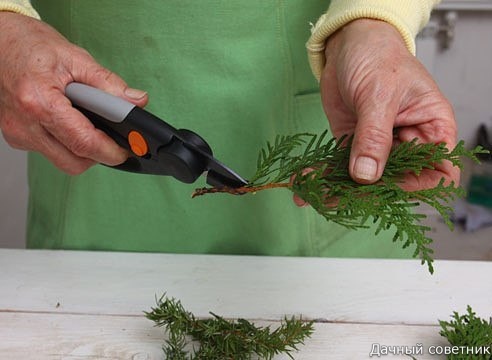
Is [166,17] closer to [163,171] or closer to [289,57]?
[289,57]

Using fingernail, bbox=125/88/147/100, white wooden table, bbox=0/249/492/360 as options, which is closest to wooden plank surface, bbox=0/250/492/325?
white wooden table, bbox=0/249/492/360

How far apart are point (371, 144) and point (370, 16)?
0.22 meters

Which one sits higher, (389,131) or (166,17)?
(166,17)

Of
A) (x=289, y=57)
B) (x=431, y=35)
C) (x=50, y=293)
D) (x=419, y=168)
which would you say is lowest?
(x=50, y=293)

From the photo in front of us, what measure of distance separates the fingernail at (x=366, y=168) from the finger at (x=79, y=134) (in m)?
0.29

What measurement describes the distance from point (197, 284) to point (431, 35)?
1.71 m

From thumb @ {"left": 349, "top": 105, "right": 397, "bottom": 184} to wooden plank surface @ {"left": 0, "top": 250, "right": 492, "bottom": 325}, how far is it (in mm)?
265

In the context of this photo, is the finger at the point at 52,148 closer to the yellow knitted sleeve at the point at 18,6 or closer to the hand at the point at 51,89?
the hand at the point at 51,89

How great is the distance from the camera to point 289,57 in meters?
0.99

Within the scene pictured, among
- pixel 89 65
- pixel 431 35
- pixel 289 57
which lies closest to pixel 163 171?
pixel 89 65

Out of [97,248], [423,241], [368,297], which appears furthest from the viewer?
[97,248]

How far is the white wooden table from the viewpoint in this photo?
2.54ft

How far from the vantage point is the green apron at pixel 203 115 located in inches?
38.0

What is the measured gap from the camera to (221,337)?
730mm
